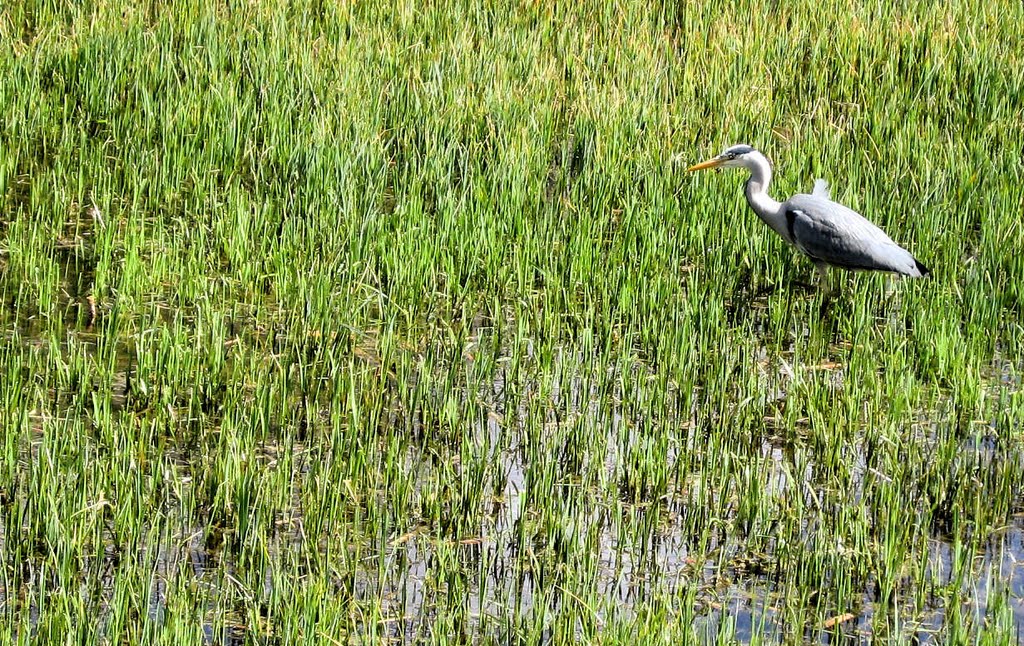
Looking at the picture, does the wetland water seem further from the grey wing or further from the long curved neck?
the long curved neck

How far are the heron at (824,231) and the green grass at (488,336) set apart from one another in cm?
17

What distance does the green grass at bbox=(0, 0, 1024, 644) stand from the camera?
351 cm

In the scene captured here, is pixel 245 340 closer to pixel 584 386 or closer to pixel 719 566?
pixel 584 386

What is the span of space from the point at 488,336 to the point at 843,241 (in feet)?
4.56

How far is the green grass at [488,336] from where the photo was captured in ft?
11.5

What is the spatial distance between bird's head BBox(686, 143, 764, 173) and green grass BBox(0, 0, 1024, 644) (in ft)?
0.63

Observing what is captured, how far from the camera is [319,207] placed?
18.7ft

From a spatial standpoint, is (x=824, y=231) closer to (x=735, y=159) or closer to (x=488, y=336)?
(x=735, y=159)

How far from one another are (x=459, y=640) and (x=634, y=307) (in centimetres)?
207

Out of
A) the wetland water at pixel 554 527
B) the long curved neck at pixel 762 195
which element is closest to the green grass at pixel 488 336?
the wetland water at pixel 554 527

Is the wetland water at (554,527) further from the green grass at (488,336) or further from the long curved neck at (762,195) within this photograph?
the long curved neck at (762,195)

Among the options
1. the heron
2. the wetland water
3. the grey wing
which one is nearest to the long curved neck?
the heron

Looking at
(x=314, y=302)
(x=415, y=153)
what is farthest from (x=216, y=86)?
(x=314, y=302)

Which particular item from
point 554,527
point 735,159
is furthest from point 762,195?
point 554,527
